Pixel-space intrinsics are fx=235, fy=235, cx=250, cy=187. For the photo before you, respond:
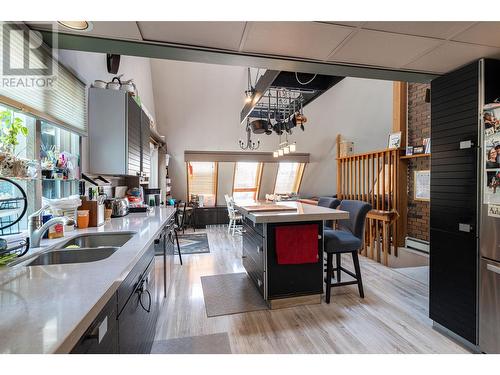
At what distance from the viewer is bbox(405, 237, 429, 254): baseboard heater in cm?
373

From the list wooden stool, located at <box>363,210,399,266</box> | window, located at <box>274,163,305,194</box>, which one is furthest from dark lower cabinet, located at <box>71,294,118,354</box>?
window, located at <box>274,163,305,194</box>

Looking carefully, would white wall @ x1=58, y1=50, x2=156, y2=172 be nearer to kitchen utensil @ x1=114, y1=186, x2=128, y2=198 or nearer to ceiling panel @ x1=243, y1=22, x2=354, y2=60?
kitchen utensil @ x1=114, y1=186, x2=128, y2=198

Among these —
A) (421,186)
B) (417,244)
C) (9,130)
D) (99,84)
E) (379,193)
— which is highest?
(99,84)

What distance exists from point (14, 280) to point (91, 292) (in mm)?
408

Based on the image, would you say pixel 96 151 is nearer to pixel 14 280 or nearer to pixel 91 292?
pixel 14 280

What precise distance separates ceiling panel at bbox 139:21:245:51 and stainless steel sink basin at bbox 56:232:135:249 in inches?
56.5

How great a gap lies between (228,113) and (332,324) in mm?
5473

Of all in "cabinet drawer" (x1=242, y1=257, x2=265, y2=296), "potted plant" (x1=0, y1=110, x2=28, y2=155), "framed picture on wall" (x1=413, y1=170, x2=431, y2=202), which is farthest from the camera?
"framed picture on wall" (x1=413, y1=170, x2=431, y2=202)

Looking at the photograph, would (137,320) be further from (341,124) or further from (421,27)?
(341,124)

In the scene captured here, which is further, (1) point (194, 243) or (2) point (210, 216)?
(2) point (210, 216)

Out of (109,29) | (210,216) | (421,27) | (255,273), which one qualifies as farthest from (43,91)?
(210,216)

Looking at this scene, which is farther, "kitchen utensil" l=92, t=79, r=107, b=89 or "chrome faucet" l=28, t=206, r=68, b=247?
"kitchen utensil" l=92, t=79, r=107, b=89

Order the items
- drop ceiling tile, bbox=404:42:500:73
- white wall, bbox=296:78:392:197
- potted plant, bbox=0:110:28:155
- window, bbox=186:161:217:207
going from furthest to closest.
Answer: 1. window, bbox=186:161:217:207
2. white wall, bbox=296:78:392:197
3. drop ceiling tile, bbox=404:42:500:73
4. potted plant, bbox=0:110:28:155

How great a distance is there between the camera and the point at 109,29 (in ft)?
4.50
